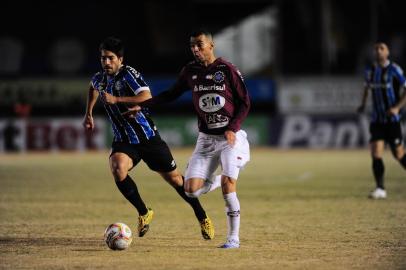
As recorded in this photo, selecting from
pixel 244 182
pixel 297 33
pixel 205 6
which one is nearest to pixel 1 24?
pixel 205 6

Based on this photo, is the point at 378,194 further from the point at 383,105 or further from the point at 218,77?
the point at 218,77

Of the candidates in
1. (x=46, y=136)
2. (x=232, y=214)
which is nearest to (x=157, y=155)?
(x=232, y=214)

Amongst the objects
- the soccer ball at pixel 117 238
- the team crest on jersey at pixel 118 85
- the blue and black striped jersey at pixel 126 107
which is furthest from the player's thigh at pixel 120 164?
the soccer ball at pixel 117 238

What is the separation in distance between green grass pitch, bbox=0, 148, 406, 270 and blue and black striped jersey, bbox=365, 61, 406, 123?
132 centimetres

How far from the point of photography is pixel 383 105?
14.0m

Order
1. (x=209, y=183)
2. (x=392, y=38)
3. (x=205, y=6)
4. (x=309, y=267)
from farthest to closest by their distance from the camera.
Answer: (x=205, y=6) → (x=392, y=38) → (x=209, y=183) → (x=309, y=267)

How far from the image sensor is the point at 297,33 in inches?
1320

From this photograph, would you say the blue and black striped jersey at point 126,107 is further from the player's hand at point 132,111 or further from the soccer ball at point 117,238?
the soccer ball at point 117,238

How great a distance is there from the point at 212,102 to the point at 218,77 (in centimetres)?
25

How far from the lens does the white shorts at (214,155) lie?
887 centimetres

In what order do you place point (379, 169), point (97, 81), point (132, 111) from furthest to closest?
point (379, 169) → point (97, 81) → point (132, 111)

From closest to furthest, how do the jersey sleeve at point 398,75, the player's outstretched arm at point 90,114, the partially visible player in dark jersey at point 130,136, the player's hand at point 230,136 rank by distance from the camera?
the player's hand at point 230,136
the partially visible player in dark jersey at point 130,136
the player's outstretched arm at point 90,114
the jersey sleeve at point 398,75

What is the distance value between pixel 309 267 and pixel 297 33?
1042 inches

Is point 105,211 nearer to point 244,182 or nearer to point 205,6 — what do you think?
point 244,182
